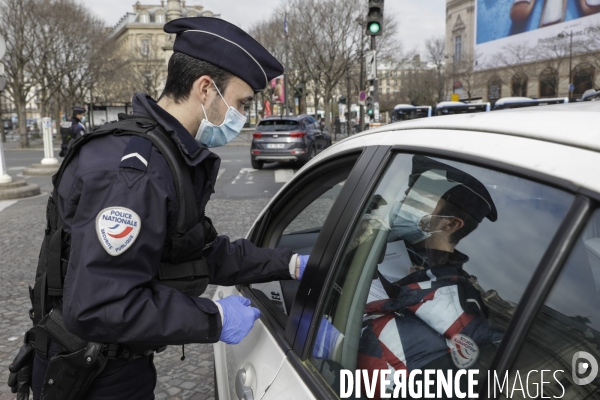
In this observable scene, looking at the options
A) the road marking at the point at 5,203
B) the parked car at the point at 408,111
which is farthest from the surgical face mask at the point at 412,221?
the parked car at the point at 408,111

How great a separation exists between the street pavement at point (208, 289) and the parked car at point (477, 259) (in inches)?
60.0

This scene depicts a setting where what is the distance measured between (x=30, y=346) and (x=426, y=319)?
1.31 metres

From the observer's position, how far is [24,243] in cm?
670

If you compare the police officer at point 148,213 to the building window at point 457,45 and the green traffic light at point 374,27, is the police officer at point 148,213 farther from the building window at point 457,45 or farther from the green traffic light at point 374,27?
the building window at point 457,45

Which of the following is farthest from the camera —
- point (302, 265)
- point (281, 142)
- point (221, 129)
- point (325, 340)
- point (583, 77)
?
point (583, 77)

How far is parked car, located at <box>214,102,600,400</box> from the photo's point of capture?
34.0 inches

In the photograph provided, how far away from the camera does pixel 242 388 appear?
158 centimetres

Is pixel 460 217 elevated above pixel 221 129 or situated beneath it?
situated beneath

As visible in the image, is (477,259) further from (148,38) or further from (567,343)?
(148,38)

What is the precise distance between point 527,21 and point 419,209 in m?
74.0

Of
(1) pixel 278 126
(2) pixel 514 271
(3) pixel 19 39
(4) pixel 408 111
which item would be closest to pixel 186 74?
(2) pixel 514 271

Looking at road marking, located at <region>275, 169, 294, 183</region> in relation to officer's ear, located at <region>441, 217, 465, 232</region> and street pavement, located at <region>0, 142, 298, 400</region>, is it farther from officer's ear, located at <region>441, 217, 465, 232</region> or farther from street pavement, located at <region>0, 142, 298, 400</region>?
officer's ear, located at <region>441, 217, 465, 232</region>

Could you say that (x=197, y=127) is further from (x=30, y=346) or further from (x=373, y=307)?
(x=30, y=346)

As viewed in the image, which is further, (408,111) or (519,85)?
(519,85)
